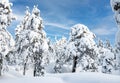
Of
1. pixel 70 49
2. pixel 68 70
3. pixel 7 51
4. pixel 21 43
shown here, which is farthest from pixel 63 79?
pixel 68 70

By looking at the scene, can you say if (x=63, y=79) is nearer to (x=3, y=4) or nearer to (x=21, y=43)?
(x=3, y=4)

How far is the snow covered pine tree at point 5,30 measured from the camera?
34.2 metres

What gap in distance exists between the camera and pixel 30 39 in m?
44.1

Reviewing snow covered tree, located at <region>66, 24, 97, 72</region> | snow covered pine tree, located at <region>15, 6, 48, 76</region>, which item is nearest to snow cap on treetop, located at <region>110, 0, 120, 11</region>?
snow covered tree, located at <region>66, 24, 97, 72</region>

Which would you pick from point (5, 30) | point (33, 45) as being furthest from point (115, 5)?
point (33, 45)

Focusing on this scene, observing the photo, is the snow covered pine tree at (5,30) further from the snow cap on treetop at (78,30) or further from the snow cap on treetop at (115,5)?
the snow cap on treetop at (115,5)

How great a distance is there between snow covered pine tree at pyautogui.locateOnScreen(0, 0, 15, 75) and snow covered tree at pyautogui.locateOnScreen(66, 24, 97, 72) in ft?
34.4

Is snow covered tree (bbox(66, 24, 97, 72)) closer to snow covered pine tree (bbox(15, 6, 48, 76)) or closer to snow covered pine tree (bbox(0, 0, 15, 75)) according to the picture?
snow covered pine tree (bbox(15, 6, 48, 76))

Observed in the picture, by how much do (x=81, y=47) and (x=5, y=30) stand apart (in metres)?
12.2

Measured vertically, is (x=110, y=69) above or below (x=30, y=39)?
below

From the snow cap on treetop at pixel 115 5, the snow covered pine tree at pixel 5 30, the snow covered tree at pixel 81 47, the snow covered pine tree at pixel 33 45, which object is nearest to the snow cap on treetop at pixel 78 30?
the snow covered tree at pixel 81 47

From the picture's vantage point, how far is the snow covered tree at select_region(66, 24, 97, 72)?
42500mm

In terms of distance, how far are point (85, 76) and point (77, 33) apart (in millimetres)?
17536

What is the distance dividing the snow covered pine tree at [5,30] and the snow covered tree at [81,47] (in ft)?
34.4
